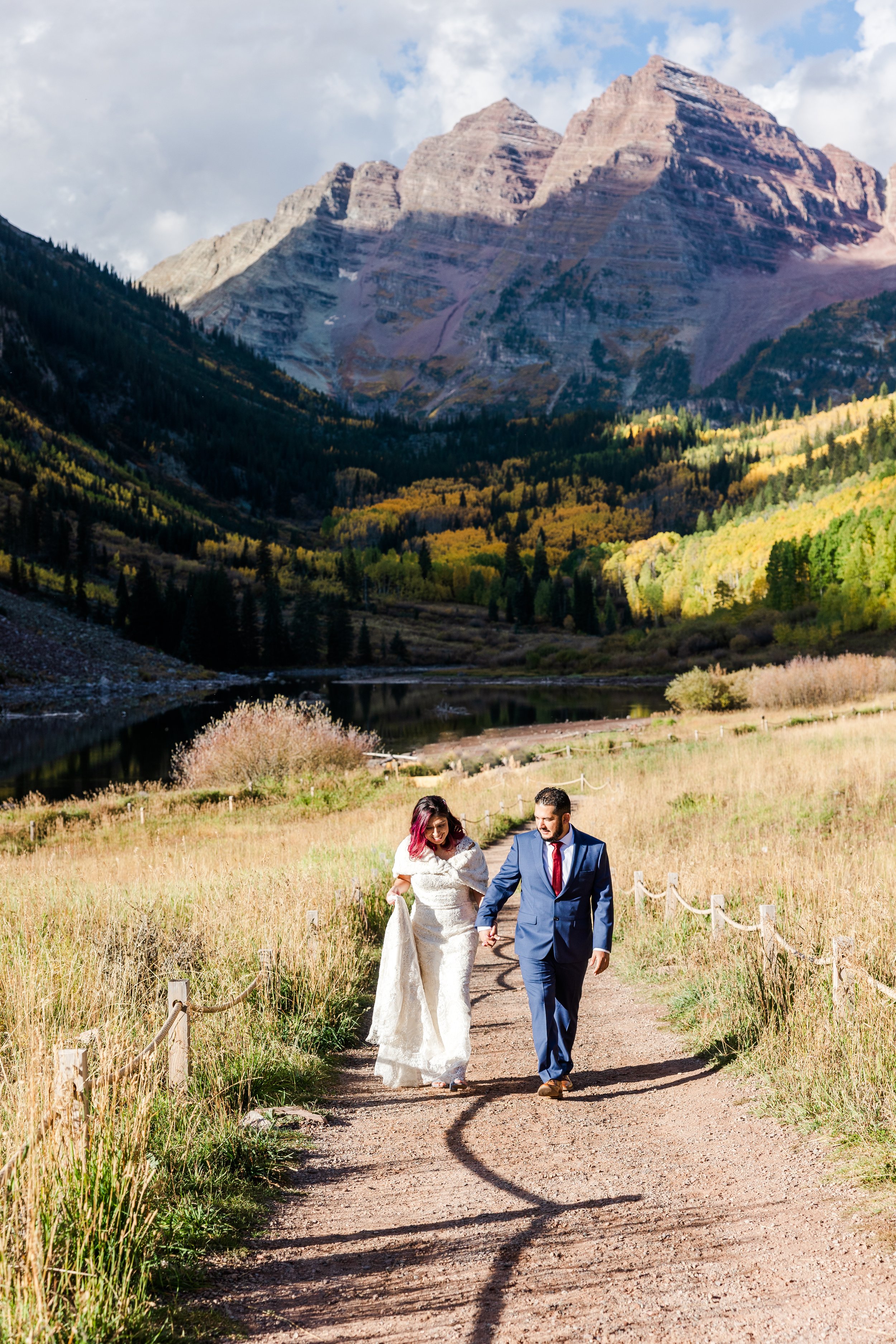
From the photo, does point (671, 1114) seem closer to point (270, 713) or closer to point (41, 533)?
point (270, 713)

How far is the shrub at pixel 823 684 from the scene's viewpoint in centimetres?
3934

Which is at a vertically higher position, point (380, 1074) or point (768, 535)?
point (768, 535)

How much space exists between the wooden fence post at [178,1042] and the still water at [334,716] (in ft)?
93.1

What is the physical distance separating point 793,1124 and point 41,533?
122 m

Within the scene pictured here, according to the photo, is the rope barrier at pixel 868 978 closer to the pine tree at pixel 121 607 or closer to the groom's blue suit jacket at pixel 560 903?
the groom's blue suit jacket at pixel 560 903

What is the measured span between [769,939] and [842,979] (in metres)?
0.99

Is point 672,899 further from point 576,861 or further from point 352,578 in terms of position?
point 352,578

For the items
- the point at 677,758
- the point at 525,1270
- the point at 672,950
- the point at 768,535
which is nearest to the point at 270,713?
the point at 677,758

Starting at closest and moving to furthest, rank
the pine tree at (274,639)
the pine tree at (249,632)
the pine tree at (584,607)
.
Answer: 1. the pine tree at (249,632)
2. the pine tree at (274,639)
3. the pine tree at (584,607)

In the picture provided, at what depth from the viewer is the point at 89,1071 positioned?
4090 mm

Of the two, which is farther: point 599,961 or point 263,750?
point 263,750

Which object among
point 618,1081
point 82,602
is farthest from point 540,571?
point 618,1081

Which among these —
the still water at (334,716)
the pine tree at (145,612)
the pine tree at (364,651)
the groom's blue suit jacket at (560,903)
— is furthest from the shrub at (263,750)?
the pine tree at (364,651)

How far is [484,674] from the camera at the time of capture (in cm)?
10012
